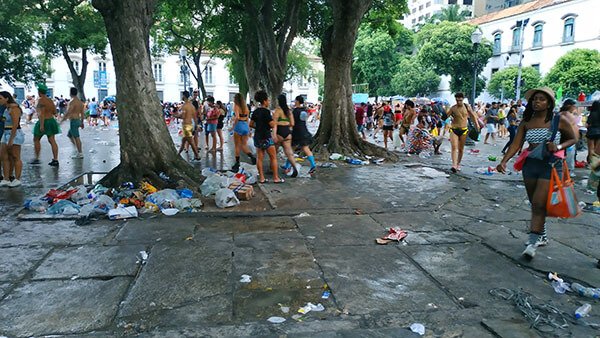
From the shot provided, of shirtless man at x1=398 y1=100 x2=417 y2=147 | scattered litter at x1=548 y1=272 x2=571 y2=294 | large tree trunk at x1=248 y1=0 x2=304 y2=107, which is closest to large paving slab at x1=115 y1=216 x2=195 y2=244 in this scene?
scattered litter at x1=548 y1=272 x2=571 y2=294

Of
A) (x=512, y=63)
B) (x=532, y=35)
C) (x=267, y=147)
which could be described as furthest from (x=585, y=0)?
(x=267, y=147)

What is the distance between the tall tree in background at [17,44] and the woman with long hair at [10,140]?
1628 cm

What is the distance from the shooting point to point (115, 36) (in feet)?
24.0

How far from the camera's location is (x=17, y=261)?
4.46 m

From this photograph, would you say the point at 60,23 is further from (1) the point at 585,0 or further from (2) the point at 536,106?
(1) the point at 585,0

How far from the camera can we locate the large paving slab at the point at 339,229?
206 inches

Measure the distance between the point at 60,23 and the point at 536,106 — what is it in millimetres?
28162

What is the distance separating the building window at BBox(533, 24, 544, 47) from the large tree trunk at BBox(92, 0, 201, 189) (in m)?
40.5

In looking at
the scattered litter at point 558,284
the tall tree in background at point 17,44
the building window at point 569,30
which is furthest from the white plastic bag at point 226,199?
the building window at point 569,30

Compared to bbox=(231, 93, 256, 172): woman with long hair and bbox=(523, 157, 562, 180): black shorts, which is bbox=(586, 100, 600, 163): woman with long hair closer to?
bbox=(523, 157, 562, 180): black shorts

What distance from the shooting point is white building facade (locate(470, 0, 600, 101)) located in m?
34.7

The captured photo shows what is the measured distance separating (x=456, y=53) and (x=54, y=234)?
137ft

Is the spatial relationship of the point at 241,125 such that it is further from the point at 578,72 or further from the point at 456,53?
the point at 456,53

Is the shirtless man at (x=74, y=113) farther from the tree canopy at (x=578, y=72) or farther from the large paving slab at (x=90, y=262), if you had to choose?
the tree canopy at (x=578, y=72)
